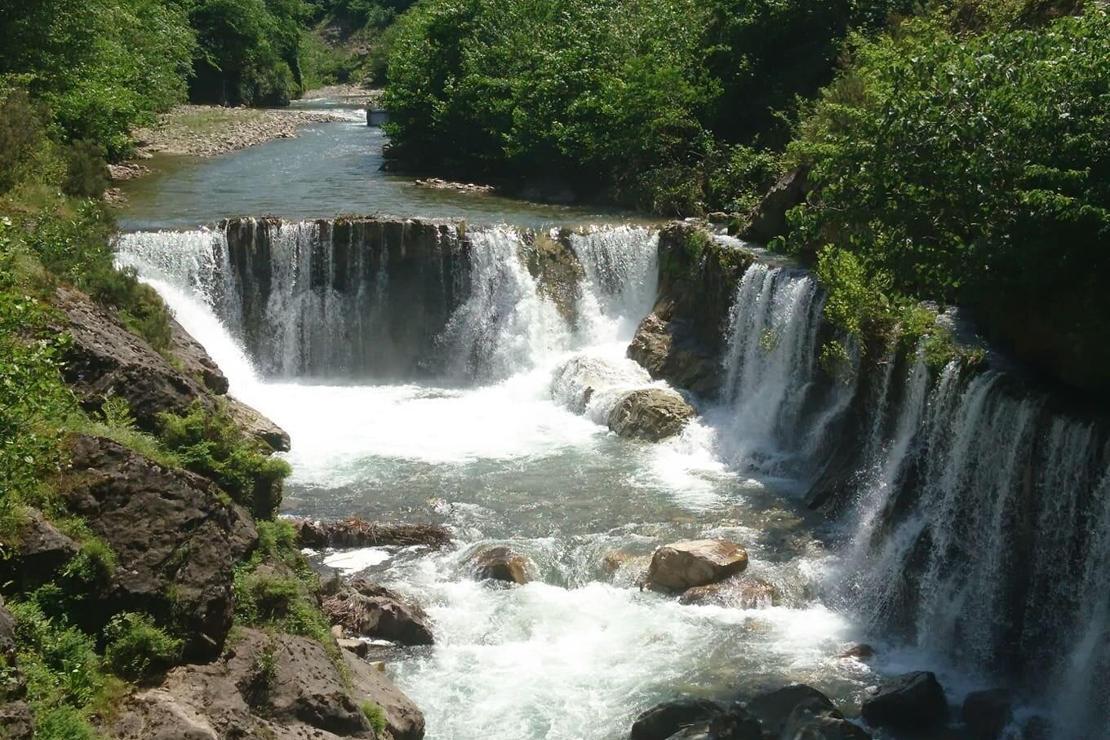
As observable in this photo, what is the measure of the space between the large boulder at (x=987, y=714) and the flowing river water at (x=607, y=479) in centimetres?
57

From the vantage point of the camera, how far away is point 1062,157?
569 inches

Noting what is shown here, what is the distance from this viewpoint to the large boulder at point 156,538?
10383 millimetres

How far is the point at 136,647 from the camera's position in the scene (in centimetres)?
999

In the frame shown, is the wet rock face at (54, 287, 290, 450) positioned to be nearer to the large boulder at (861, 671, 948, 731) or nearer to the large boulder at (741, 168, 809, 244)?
the large boulder at (861, 671, 948, 731)

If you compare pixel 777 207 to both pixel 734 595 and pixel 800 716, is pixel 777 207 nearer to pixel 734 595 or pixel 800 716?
pixel 734 595

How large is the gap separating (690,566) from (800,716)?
150 inches

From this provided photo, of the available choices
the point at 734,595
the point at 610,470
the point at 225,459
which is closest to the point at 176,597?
the point at 225,459

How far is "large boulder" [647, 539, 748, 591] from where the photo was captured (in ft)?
53.4

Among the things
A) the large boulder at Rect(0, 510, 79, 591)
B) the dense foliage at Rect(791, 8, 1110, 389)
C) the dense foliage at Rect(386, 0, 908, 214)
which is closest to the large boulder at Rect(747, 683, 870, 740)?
the dense foliage at Rect(791, 8, 1110, 389)

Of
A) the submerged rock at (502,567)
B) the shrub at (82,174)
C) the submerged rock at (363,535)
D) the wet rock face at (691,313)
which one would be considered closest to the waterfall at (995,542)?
the submerged rock at (502,567)

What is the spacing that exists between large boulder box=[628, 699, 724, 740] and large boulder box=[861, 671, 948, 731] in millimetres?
1763

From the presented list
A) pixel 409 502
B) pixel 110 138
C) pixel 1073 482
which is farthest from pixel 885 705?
pixel 110 138

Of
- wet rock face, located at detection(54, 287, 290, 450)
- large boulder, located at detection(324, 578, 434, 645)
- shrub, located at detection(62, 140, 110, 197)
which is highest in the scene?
shrub, located at detection(62, 140, 110, 197)

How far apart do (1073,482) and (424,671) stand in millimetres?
7735
